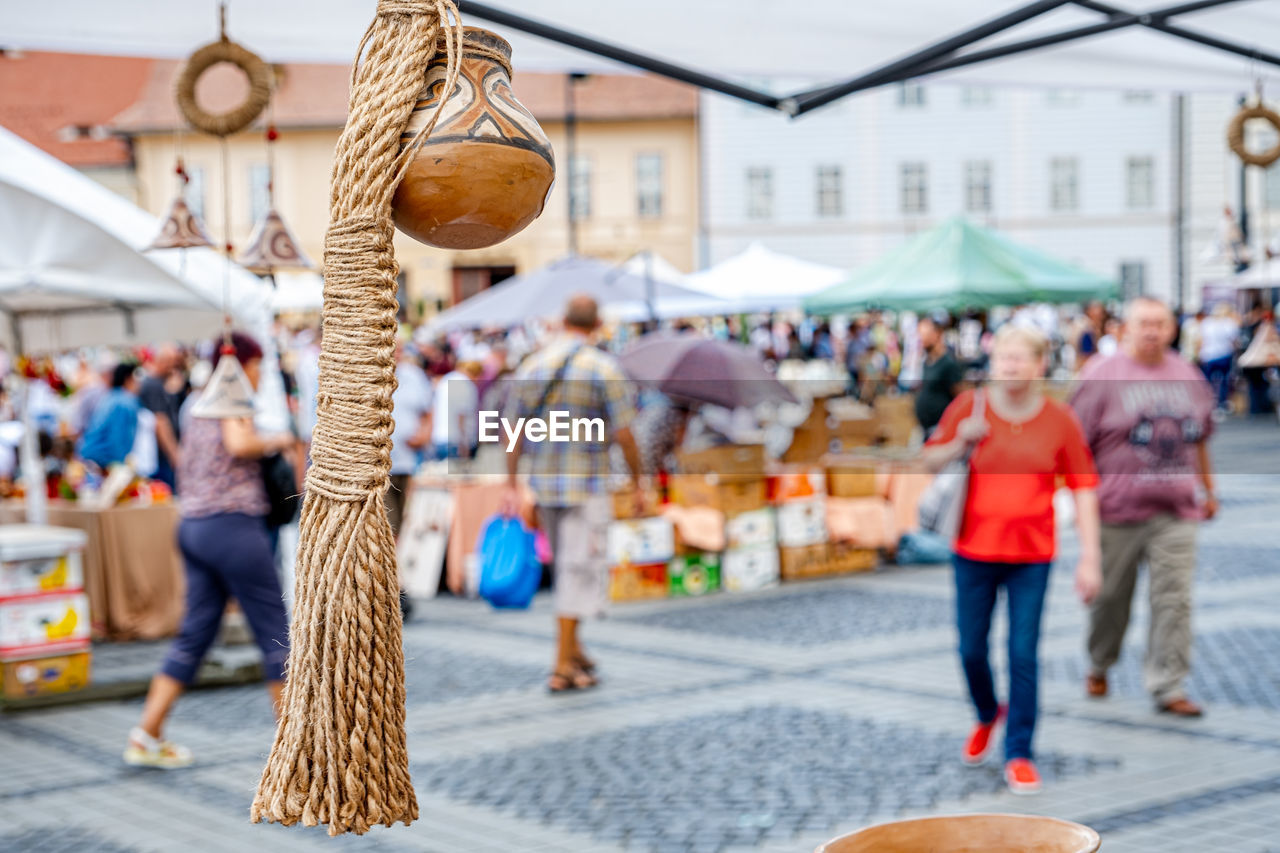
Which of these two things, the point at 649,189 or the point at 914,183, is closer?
the point at 914,183

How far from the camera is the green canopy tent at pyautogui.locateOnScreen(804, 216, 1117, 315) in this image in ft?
56.6

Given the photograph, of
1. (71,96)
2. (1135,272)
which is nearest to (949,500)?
(1135,272)

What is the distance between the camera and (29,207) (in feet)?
26.4

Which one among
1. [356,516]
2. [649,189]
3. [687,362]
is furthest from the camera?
[649,189]

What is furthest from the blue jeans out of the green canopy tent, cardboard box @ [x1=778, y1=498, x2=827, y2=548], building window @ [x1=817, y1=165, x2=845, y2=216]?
building window @ [x1=817, y1=165, x2=845, y2=216]

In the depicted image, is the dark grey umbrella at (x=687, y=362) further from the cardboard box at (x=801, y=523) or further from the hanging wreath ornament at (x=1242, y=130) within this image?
the hanging wreath ornament at (x=1242, y=130)

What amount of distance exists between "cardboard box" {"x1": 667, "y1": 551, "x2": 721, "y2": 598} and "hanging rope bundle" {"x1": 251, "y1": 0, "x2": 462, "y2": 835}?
403 inches

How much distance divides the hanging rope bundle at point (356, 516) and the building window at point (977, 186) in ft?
173

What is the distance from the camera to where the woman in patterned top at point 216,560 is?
6.80 m

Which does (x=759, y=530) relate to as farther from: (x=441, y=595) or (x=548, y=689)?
(x=548, y=689)

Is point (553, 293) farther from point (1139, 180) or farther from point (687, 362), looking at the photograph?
point (1139, 180)

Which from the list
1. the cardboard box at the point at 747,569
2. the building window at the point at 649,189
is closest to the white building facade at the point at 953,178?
the building window at the point at 649,189

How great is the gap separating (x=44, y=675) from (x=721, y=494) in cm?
539

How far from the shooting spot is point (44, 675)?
8.48m
